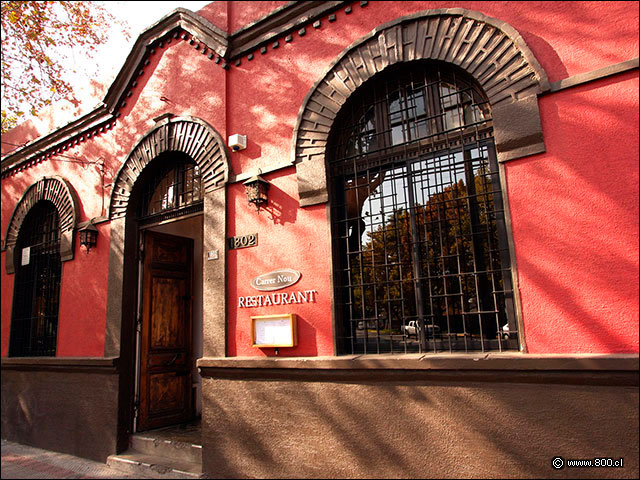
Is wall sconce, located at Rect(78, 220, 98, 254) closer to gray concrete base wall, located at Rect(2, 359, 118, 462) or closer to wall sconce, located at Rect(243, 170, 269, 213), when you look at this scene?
gray concrete base wall, located at Rect(2, 359, 118, 462)

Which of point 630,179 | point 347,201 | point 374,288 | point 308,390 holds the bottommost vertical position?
point 308,390

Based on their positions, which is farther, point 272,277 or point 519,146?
point 272,277

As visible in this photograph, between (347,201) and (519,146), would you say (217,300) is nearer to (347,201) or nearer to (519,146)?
(347,201)

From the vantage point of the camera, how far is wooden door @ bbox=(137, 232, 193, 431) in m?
6.91

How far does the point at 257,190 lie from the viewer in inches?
208

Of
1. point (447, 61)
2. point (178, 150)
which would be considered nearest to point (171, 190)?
point (178, 150)

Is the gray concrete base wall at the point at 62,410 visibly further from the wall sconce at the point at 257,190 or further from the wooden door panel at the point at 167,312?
the wall sconce at the point at 257,190

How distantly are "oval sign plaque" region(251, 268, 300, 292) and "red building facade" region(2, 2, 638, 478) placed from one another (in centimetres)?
7

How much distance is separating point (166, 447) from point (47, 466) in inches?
69.1

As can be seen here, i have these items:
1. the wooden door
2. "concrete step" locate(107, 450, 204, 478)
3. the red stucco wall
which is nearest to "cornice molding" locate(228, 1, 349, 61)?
the red stucco wall

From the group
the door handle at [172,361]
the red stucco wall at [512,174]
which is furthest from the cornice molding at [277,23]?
the door handle at [172,361]

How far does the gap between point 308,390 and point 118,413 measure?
10.7ft

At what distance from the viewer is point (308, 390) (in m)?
4.68

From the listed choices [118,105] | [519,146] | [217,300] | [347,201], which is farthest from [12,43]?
[519,146]
